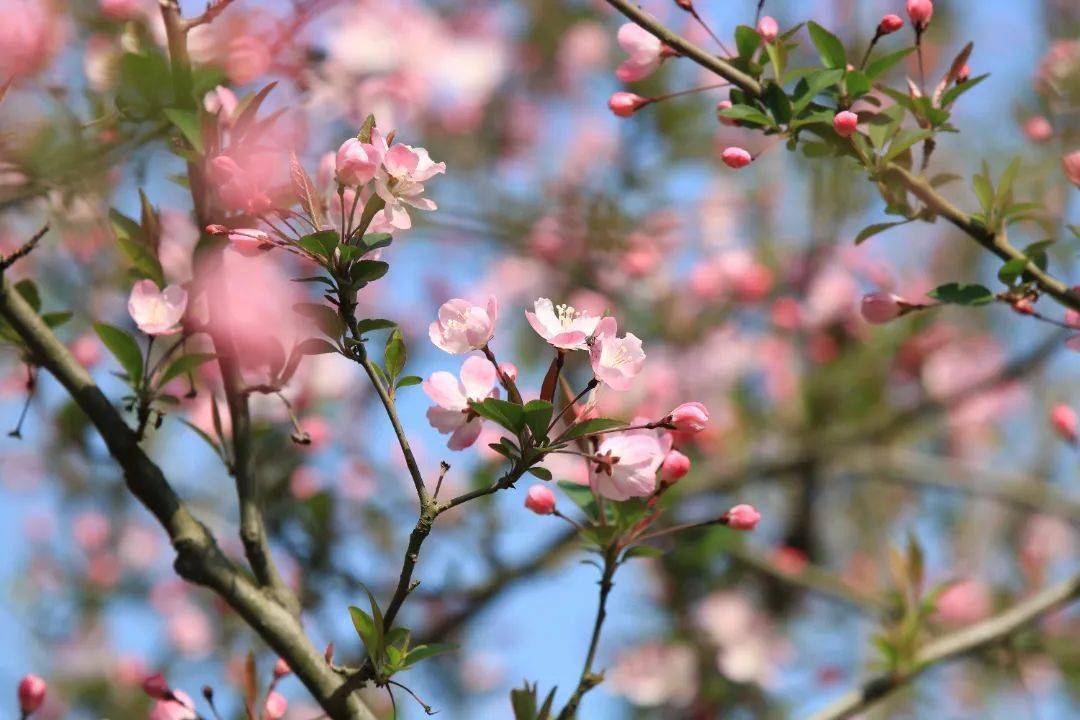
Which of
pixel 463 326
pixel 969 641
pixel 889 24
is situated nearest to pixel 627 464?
pixel 463 326

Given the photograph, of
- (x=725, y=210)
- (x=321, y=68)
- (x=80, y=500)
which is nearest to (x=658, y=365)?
(x=725, y=210)

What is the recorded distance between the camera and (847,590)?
227cm

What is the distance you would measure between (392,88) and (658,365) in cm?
158

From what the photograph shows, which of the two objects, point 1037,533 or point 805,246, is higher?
point 805,246

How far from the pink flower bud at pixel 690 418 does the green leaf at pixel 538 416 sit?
120 mm

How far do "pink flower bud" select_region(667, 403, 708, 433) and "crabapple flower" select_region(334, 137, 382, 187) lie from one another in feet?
0.99

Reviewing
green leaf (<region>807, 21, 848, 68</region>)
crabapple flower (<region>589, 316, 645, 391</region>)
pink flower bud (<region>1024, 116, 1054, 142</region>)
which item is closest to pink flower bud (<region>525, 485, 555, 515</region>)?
crabapple flower (<region>589, 316, 645, 391</region>)

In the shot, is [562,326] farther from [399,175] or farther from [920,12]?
[920,12]

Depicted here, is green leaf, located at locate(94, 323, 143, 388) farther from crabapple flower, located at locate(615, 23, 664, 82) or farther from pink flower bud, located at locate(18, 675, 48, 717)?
crabapple flower, located at locate(615, 23, 664, 82)

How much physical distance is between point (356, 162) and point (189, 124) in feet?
0.78

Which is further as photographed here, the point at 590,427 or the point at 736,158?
the point at 736,158

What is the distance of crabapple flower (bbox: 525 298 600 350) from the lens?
2.80 ft

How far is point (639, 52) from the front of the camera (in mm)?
1123

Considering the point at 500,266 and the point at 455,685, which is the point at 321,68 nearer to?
the point at 455,685
